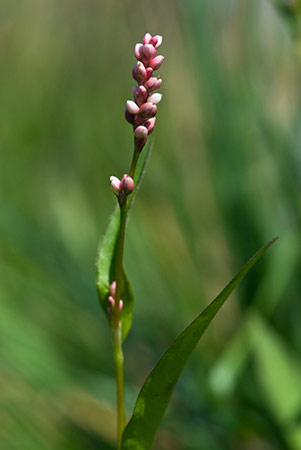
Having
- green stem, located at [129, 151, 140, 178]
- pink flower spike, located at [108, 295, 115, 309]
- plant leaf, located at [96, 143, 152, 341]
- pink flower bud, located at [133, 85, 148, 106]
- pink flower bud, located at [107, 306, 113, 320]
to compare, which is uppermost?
pink flower bud, located at [133, 85, 148, 106]

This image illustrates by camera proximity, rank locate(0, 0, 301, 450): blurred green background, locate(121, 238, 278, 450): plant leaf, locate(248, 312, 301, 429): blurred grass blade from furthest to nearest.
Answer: locate(0, 0, 301, 450): blurred green background < locate(248, 312, 301, 429): blurred grass blade < locate(121, 238, 278, 450): plant leaf

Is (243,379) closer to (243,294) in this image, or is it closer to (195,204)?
(243,294)

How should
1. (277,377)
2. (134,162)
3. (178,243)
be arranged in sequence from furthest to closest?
(178,243)
(277,377)
(134,162)

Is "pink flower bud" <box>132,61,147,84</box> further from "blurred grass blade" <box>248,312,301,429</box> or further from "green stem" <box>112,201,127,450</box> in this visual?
"blurred grass blade" <box>248,312,301,429</box>

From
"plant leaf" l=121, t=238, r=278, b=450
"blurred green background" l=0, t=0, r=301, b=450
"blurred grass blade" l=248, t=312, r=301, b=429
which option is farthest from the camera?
"blurred green background" l=0, t=0, r=301, b=450

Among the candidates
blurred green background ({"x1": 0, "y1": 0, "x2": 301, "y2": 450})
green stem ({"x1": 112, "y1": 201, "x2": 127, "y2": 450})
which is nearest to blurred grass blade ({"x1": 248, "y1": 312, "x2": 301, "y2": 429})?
blurred green background ({"x1": 0, "y1": 0, "x2": 301, "y2": 450})

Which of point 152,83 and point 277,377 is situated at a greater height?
point 152,83

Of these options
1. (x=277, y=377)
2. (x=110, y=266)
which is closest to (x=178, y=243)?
(x=277, y=377)

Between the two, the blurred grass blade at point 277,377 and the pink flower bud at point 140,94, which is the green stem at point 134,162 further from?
the blurred grass blade at point 277,377

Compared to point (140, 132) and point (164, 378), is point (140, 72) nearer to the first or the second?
point (140, 132)
